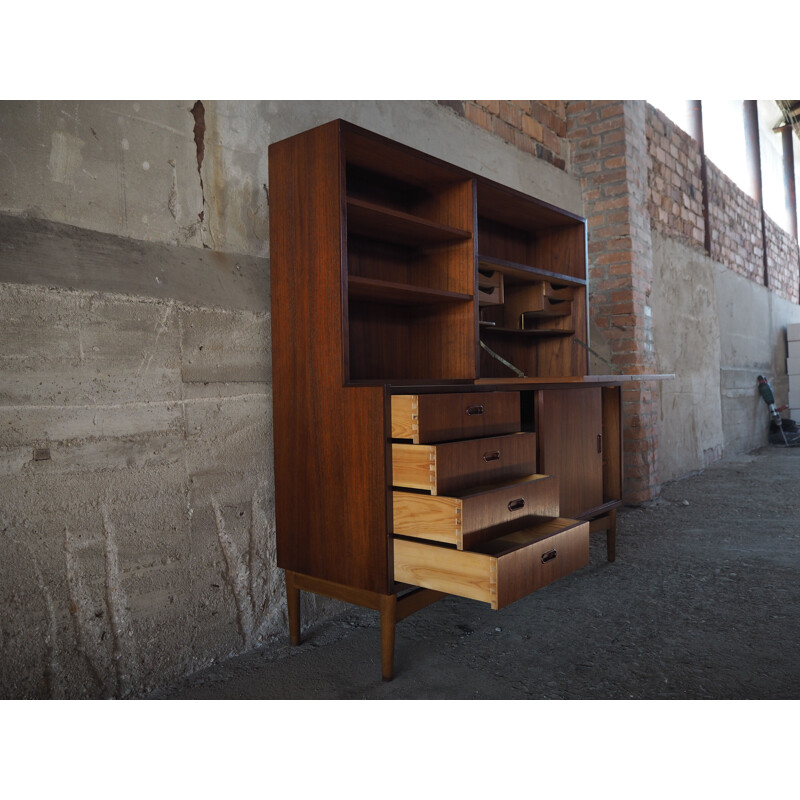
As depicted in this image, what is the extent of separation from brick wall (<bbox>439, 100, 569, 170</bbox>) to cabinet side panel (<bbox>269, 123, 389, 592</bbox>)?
4.70 feet

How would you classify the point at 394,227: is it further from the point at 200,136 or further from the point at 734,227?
the point at 734,227

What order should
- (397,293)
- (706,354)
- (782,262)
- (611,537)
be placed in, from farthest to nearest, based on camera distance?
(782,262) < (706,354) < (611,537) < (397,293)

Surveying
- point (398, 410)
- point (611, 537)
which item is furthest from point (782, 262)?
point (398, 410)

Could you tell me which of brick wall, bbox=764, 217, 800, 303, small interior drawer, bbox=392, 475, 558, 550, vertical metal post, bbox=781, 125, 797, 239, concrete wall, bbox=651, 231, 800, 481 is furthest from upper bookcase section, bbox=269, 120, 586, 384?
vertical metal post, bbox=781, 125, 797, 239

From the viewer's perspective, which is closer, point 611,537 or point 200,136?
point 200,136

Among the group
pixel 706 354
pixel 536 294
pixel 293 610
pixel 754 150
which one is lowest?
pixel 293 610

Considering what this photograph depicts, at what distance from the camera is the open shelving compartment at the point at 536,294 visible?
312 centimetres

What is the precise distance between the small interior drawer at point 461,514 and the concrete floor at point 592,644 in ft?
1.39

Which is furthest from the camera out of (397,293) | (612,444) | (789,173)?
(789,173)

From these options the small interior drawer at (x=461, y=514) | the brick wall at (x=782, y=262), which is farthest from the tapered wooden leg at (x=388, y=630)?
the brick wall at (x=782, y=262)

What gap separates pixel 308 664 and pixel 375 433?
2.57 ft

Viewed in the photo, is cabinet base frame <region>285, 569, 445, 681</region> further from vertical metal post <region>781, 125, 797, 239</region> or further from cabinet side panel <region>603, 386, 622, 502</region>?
vertical metal post <region>781, 125, 797, 239</region>

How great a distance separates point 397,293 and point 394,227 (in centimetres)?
26

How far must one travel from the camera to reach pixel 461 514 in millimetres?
1743
